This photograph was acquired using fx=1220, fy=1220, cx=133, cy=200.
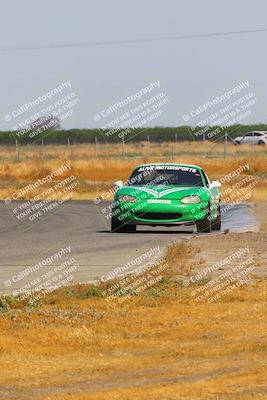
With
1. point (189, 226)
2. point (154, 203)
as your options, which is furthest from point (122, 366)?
point (189, 226)

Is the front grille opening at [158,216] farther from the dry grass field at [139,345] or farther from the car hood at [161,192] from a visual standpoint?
the dry grass field at [139,345]

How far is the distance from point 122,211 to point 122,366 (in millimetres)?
15139

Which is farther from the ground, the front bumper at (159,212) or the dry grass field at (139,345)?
the dry grass field at (139,345)

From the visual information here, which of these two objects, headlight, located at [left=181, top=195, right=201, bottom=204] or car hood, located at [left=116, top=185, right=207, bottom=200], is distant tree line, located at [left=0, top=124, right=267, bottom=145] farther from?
headlight, located at [left=181, top=195, right=201, bottom=204]

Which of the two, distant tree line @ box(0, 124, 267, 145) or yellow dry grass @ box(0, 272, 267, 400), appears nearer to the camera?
yellow dry grass @ box(0, 272, 267, 400)

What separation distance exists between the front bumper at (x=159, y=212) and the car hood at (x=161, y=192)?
13cm

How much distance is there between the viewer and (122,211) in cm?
2541

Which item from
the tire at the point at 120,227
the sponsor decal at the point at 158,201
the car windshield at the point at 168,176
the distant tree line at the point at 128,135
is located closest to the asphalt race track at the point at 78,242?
the tire at the point at 120,227

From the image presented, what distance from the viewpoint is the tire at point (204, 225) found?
26.0 meters

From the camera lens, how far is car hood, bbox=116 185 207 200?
25297mm

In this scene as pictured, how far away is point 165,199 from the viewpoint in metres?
25.4

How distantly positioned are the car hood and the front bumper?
0.13 m

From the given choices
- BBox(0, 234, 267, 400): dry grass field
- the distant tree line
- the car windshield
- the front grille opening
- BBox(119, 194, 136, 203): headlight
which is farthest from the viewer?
the distant tree line

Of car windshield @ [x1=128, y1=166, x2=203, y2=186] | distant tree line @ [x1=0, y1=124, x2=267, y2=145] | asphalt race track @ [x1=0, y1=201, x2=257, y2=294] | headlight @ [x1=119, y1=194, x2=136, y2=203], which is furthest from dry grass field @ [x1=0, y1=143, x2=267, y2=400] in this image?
distant tree line @ [x1=0, y1=124, x2=267, y2=145]
